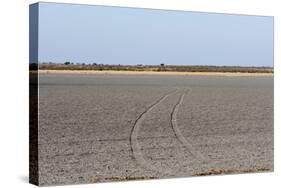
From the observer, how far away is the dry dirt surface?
33.7 ft

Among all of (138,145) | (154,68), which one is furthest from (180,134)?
(154,68)

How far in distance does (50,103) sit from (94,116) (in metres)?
0.78

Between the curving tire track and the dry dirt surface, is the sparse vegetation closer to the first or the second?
the dry dirt surface

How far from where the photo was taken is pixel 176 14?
1125cm

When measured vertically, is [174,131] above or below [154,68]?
below

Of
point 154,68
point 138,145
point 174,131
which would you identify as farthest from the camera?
point 174,131

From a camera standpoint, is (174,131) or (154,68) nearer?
(154,68)

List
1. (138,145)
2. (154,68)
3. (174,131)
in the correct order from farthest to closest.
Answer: (174,131) < (154,68) < (138,145)

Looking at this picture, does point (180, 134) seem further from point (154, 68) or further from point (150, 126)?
point (154, 68)

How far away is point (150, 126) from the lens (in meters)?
11.0

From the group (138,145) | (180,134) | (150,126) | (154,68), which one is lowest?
(138,145)

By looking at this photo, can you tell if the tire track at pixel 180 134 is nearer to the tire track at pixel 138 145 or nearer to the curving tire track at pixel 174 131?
the curving tire track at pixel 174 131

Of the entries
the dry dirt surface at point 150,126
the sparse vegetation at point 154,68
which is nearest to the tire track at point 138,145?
the dry dirt surface at point 150,126

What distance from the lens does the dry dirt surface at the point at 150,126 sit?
1027 cm
